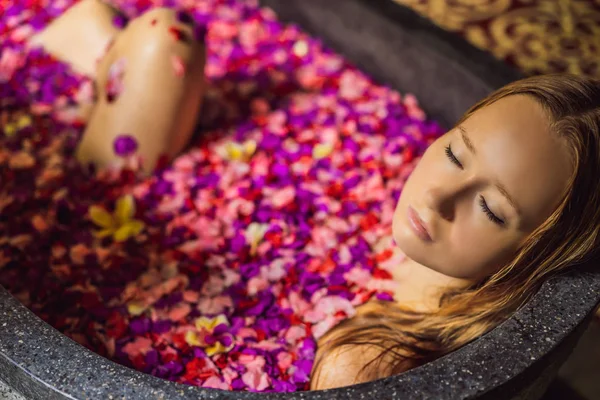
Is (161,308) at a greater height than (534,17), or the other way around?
(534,17)

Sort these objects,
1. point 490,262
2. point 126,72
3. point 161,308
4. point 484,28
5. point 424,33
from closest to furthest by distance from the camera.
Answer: point 490,262 < point 161,308 < point 126,72 < point 424,33 < point 484,28

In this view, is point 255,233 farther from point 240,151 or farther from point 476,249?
point 476,249

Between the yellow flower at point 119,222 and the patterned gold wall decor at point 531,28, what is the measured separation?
3.23 ft

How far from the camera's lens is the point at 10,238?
1.45m

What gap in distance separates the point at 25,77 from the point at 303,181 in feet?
2.61

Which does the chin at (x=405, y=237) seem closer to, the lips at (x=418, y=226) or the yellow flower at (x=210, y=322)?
the lips at (x=418, y=226)

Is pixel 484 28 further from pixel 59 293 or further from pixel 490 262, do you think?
pixel 59 293

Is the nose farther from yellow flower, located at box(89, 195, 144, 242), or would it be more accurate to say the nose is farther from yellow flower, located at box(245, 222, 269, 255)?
yellow flower, located at box(89, 195, 144, 242)

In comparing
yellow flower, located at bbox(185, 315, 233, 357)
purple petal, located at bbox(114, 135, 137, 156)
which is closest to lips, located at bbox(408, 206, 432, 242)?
yellow flower, located at bbox(185, 315, 233, 357)

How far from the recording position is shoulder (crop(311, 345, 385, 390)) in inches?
42.2

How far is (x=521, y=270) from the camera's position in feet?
3.37

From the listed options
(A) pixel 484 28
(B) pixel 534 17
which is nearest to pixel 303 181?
(A) pixel 484 28

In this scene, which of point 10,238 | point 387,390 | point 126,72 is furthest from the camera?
point 126,72

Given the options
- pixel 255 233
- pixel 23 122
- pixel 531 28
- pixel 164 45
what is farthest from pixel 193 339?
pixel 531 28
